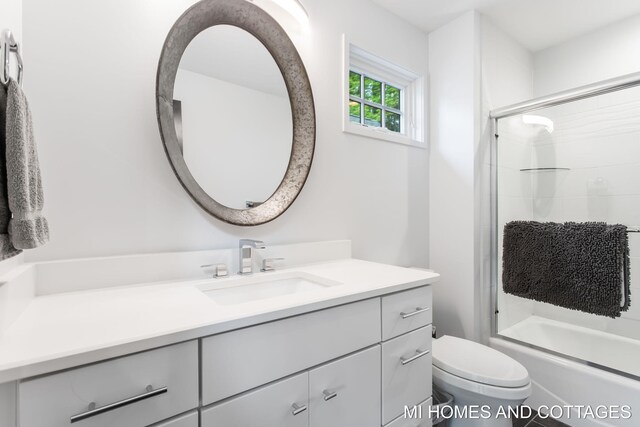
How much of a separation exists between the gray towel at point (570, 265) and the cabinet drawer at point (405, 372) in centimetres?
101

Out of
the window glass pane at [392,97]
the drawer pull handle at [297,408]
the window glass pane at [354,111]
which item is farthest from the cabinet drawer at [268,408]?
the window glass pane at [392,97]

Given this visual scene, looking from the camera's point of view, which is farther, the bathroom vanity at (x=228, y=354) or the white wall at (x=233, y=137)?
the white wall at (x=233, y=137)

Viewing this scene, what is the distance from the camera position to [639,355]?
6.30 feet

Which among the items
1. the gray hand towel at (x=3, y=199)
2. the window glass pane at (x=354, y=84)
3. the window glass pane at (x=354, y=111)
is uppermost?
the window glass pane at (x=354, y=84)

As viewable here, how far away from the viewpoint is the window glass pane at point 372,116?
6.59 ft

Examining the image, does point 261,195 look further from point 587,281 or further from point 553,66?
point 553,66

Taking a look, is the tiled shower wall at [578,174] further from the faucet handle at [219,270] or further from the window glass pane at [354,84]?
the faucet handle at [219,270]

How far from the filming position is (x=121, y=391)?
660 millimetres

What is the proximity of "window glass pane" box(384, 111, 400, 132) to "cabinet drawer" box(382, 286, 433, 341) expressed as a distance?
124 centimetres

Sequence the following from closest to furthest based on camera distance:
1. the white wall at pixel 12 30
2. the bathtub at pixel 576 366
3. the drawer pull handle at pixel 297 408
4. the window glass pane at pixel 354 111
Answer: the white wall at pixel 12 30 < the drawer pull handle at pixel 297 408 < the bathtub at pixel 576 366 < the window glass pane at pixel 354 111

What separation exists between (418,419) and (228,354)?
935 mm

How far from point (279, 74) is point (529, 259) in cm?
180

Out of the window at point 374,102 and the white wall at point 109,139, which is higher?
the window at point 374,102

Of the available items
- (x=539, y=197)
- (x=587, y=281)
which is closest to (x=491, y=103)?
(x=539, y=197)
